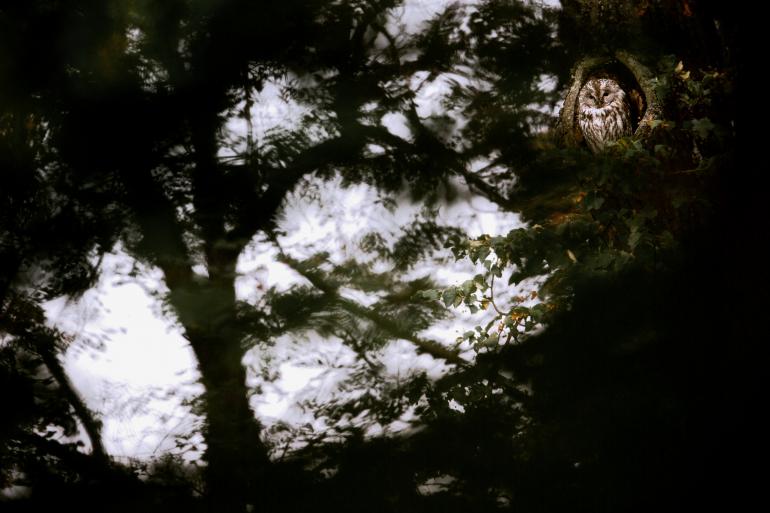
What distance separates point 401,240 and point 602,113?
A: 31.4 inches

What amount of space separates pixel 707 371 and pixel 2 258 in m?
2.21

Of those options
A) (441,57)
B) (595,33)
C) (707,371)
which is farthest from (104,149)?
(707,371)

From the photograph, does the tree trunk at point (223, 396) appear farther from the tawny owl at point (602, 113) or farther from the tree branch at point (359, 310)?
the tawny owl at point (602, 113)

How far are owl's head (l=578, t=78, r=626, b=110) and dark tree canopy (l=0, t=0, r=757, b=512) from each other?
45mm

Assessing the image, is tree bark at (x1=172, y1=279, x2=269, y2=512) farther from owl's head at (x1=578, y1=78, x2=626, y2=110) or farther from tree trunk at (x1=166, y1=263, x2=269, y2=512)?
owl's head at (x1=578, y1=78, x2=626, y2=110)

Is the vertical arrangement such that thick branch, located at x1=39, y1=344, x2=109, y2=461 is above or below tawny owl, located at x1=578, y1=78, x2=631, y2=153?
below

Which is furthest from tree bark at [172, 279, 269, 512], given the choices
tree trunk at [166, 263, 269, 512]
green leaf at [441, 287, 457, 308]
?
green leaf at [441, 287, 457, 308]

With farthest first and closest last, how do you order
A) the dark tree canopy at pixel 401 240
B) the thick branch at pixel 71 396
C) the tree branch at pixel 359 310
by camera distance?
the tree branch at pixel 359 310
the thick branch at pixel 71 396
the dark tree canopy at pixel 401 240

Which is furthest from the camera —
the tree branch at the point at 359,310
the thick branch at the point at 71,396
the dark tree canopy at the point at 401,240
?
the tree branch at the point at 359,310

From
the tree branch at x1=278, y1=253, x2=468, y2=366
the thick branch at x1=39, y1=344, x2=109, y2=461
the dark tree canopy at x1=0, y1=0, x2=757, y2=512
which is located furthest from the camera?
the tree branch at x1=278, y1=253, x2=468, y2=366

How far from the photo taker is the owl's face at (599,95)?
1.53 meters

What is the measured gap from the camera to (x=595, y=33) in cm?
167

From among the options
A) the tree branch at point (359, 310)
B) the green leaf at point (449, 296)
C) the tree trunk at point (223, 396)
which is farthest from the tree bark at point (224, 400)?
the green leaf at point (449, 296)

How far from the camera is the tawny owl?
59.0 inches
